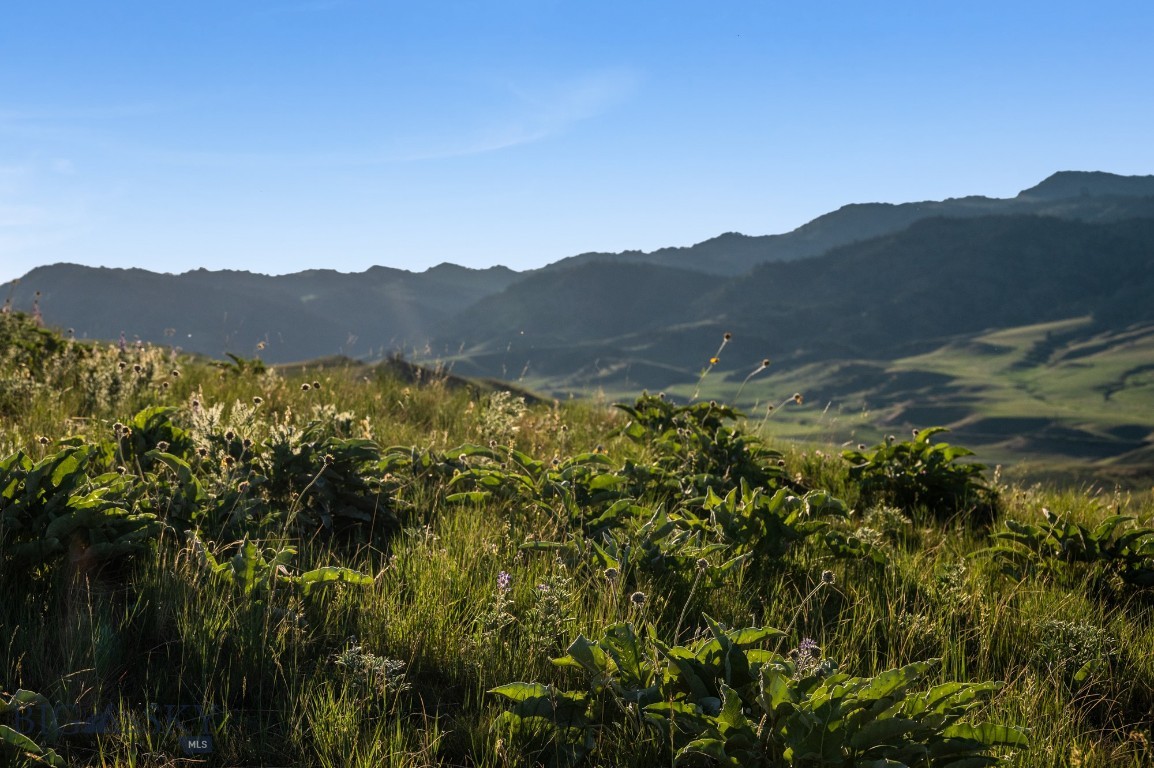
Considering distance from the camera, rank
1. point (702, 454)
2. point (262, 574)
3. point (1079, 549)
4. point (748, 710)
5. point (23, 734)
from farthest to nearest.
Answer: point (702, 454) < point (1079, 549) < point (262, 574) < point (748, 710) < point (23, 734)

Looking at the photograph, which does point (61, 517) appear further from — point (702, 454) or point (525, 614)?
point (702, 454)

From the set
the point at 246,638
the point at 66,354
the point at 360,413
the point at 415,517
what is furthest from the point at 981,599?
the point at 66,354

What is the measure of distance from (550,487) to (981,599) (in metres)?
2.05

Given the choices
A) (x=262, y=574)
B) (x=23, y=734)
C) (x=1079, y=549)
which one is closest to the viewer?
(x=23, y=734)

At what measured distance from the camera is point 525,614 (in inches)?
120

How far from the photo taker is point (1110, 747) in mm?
2773
